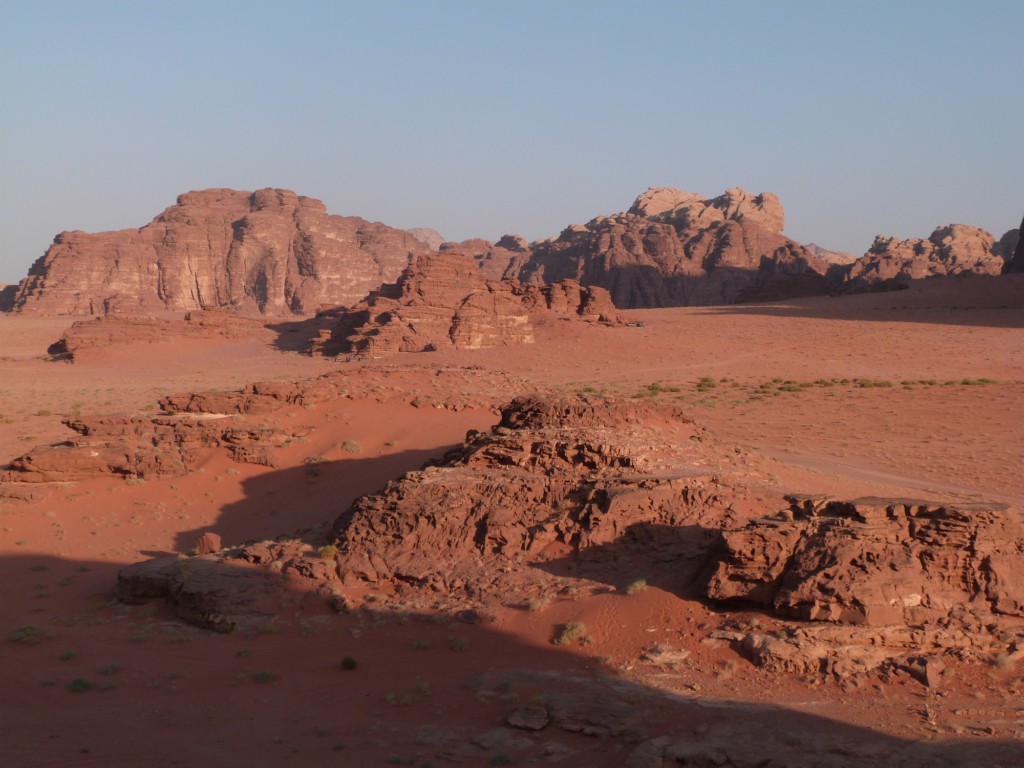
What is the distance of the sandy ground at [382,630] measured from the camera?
753cm

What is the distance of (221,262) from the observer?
113 metres

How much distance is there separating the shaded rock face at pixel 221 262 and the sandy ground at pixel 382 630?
72.3 meters

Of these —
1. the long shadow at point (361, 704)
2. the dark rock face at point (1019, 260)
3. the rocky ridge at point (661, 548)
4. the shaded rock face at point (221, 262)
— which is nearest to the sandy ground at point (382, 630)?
the long shadow at point (361, 704)

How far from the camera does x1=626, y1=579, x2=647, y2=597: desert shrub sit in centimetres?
997

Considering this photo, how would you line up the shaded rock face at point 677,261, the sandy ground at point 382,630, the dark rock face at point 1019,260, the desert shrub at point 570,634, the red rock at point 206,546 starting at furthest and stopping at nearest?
the shaded rock face at point 677,261 < the dark rock face at point 1019,260 < the red rock at point 206,546 < the desert shrub at point 570,634 < the sandy ground at point 382,630

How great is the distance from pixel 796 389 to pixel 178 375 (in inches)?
1355

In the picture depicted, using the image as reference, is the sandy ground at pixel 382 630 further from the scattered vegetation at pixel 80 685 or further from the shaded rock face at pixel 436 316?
the shaded rock face at pixel 436 316

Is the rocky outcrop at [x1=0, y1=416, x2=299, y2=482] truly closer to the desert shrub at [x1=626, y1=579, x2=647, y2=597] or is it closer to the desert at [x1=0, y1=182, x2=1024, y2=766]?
the desert at [x1=0, y1=182, x2=1024, y2=766]

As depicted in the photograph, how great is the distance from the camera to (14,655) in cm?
1005

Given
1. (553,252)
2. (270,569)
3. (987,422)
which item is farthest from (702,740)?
(553,252)

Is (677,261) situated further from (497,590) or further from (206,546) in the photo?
(497,590)

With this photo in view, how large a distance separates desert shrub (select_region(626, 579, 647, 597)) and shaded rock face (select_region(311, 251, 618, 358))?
140 feet

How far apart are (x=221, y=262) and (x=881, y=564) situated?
374 ft

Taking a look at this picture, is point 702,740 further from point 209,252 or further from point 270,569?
point 209,252
